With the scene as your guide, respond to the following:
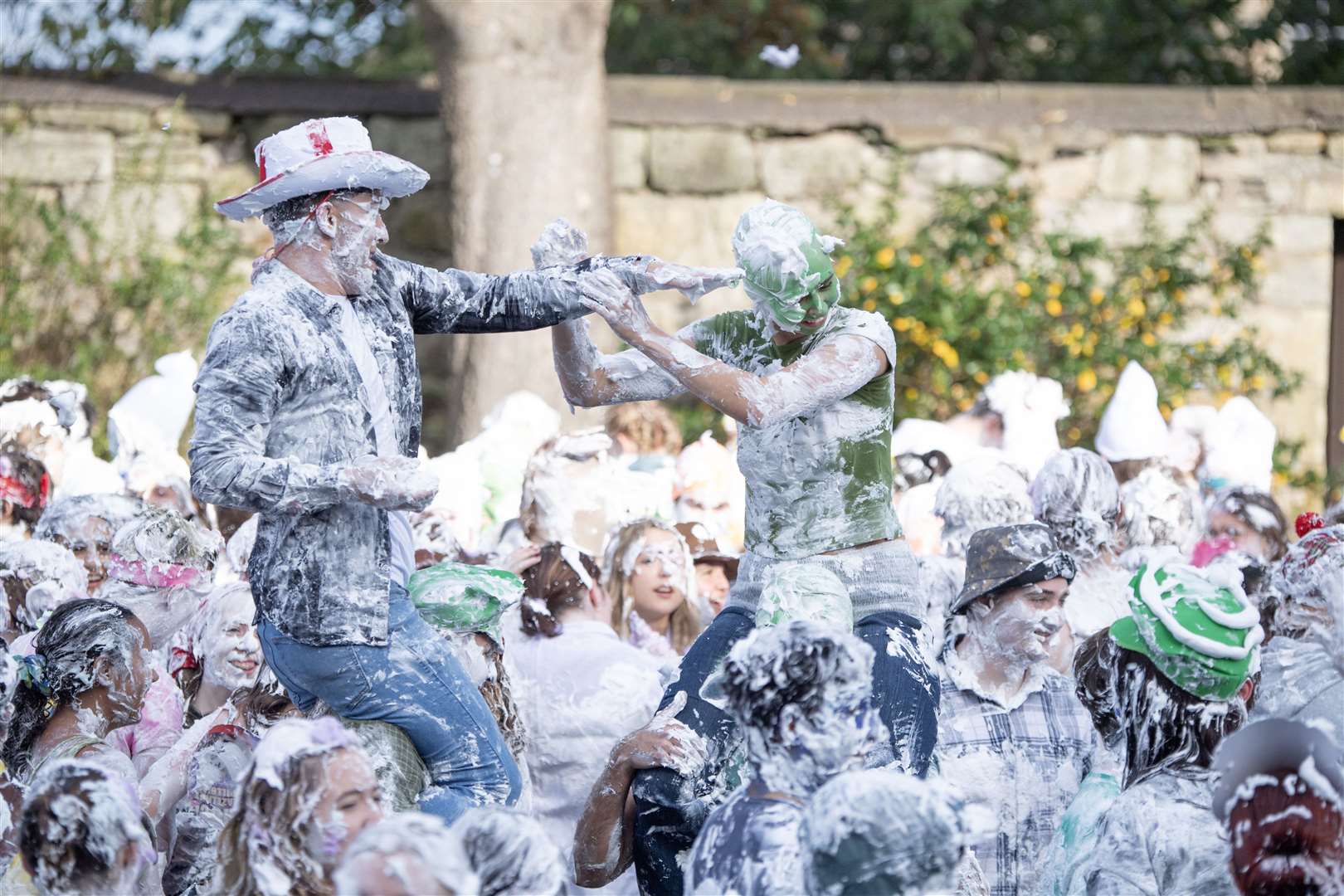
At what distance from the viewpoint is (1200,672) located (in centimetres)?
298

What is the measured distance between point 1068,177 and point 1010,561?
18.0ft

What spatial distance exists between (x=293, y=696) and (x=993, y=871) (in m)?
1.57

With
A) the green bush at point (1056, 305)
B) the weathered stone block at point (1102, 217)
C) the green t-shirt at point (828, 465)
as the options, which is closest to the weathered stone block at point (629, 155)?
the green bush at point (1056, 305)

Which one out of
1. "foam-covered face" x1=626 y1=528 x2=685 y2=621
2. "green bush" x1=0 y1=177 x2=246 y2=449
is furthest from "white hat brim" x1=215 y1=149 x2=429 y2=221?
"green bush" x1=0 y1=177 x2=246 y2=449

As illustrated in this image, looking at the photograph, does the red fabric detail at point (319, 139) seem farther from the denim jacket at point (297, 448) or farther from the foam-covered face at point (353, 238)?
the denim jacket at point (297, 448)

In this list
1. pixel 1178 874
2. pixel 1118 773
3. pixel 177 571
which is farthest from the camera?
pixel 177 571

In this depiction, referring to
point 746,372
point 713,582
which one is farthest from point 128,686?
point 713,582

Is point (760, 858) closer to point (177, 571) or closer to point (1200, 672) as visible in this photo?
point (1200, 672)

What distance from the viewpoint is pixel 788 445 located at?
339 cm

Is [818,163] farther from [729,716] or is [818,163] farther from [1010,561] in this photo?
[729,716]

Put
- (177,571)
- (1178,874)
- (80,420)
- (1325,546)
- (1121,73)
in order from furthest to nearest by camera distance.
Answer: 1. (1121,73)
2. (80,420)
3. (177,571)
4. (1325,546)
5. (1178,874)

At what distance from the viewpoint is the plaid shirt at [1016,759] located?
12.3 feet

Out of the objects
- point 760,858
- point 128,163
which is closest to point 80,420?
point 128,163

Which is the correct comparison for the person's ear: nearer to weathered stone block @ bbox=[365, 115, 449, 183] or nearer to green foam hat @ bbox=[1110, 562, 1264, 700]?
green foam hat @ bbox=[1110, 562, 1264, 700]
